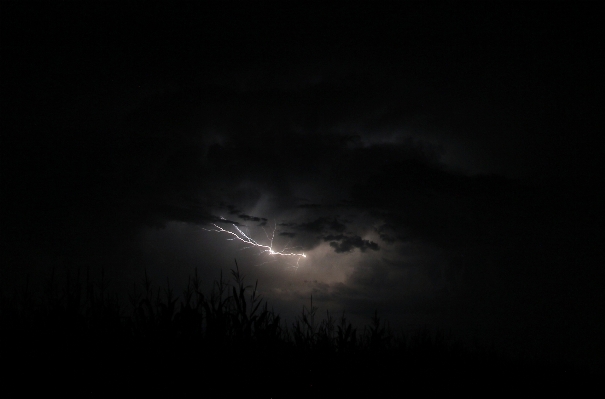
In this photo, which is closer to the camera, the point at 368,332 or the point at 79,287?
the point at 79,287

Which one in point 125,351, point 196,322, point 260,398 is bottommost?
point 260,398

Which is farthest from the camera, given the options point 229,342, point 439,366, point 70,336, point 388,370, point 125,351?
point 439,366

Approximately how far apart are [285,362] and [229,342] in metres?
0.81

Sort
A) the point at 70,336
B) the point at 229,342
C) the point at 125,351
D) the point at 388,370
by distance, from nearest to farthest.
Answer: the point at 125,351
the point at 70,336
the point at 229,342
the point at 388,370

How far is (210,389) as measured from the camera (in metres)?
4.62

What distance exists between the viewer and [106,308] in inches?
238

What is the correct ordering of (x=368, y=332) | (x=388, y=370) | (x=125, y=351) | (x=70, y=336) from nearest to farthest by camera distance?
(x=125, y=351) → (x=70, y=336) → (x=388, y=370) → (x=368, y=332)

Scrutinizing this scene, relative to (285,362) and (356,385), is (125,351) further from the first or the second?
(356,385)

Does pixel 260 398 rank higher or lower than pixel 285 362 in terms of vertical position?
lower

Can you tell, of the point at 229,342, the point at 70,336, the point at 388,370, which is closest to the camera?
the point at 70,336

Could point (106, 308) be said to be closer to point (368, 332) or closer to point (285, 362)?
point (285, 362)

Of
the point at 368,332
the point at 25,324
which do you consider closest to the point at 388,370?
the point at 368,332

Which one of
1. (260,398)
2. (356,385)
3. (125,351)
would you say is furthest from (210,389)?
(356,385)

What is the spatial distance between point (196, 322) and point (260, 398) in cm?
170
